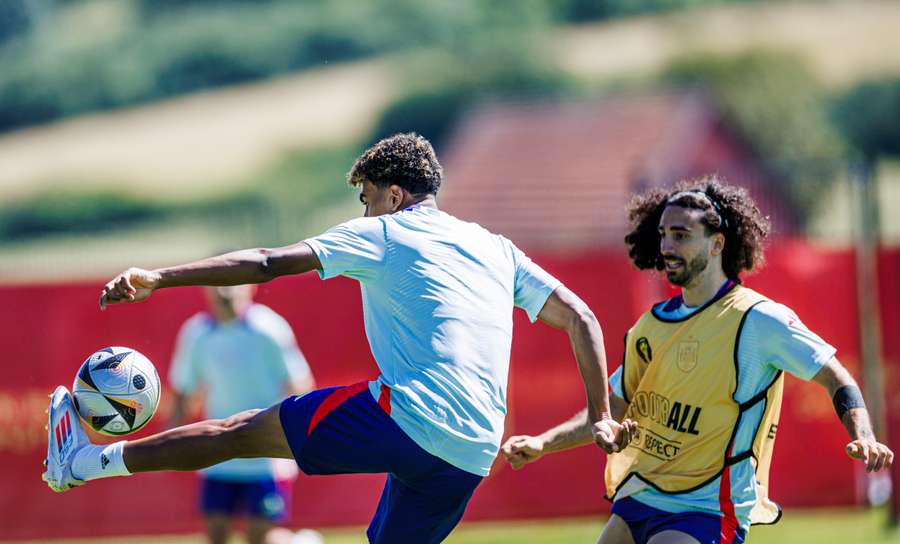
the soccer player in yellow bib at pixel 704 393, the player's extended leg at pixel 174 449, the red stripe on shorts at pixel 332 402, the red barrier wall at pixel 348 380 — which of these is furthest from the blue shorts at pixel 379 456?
the red barrier wall at pixel 348 380

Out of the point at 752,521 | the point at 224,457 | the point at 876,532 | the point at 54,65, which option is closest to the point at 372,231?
the point at 224,457

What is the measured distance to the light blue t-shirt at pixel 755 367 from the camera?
→ 5.57 m

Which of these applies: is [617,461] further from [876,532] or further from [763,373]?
[876,532]

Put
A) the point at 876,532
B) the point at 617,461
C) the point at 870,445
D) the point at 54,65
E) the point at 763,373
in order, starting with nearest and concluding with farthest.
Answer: the point at 870,445 → the point at 763,373 → the point at 617,461 → the point at 876,532 → the point at 54,65

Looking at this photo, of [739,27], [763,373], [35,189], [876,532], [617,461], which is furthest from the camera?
[739,27]

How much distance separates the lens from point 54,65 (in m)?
42.4

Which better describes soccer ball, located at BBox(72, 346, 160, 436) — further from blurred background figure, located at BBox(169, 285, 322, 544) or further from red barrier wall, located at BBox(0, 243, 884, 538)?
red barrier wall, located at BBox(0, 243, 884, 538)

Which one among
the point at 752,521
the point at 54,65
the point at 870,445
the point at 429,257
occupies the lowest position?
the point at 752,521

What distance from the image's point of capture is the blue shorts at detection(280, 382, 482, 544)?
17.7 feet

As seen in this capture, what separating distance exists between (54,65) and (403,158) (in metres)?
39.1

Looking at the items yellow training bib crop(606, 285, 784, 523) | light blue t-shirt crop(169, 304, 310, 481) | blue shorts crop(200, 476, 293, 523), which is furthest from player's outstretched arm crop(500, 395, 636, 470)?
light blue t-shirt crop(169, 304, 310, 481)

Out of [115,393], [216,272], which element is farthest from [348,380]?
[216,272]

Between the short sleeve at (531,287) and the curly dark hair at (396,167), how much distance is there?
1.72ft

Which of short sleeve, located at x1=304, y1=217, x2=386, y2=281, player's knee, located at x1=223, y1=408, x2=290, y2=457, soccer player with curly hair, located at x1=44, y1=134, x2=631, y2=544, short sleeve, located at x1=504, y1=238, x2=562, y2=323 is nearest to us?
short sleeve, located at x1=304, y1=217, x2=386, y2=281
